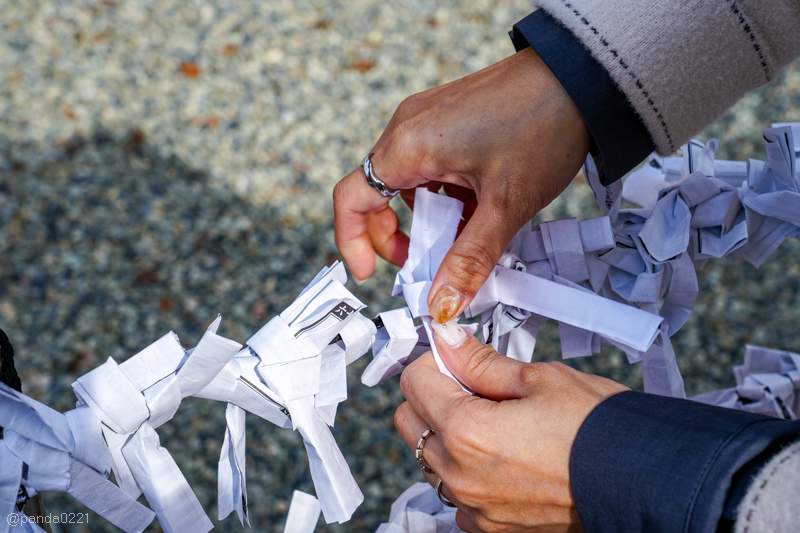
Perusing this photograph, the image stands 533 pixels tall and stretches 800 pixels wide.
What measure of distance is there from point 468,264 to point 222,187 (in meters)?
1.87

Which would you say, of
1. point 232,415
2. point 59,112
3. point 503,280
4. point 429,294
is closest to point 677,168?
point 503,280

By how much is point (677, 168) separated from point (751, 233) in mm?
235

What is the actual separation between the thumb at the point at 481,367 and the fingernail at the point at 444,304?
4 centimetres

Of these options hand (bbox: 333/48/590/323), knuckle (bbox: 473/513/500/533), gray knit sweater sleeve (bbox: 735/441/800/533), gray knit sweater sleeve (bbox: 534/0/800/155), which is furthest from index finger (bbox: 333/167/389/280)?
gray knit sweater sleeve (bbox: 735/441/800/533)

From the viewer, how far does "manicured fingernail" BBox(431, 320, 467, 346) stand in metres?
0.83

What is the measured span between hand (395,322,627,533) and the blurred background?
1.27m

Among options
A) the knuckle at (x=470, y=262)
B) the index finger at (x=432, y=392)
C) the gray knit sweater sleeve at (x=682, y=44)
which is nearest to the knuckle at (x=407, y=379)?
the index finger at (x=432, y=392)

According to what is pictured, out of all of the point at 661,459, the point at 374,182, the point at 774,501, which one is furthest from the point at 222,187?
the point at 774,501

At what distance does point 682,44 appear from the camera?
844 millimetres

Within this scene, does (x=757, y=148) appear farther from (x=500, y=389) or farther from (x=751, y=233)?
(x=500, y=389)

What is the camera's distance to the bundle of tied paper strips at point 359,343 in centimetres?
71

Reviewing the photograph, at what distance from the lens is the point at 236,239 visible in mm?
2318

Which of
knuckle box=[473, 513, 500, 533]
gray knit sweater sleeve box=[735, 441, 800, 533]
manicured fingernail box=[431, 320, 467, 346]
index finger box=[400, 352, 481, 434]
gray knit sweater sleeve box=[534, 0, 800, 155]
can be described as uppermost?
gray knit sweater sleeve box=[534, 0, 800, 155]

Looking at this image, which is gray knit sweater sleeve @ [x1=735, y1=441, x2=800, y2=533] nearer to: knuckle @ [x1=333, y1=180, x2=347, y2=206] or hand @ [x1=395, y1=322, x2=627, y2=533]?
hand @ [x1=395, y1=322, x2=627, y2=533]
